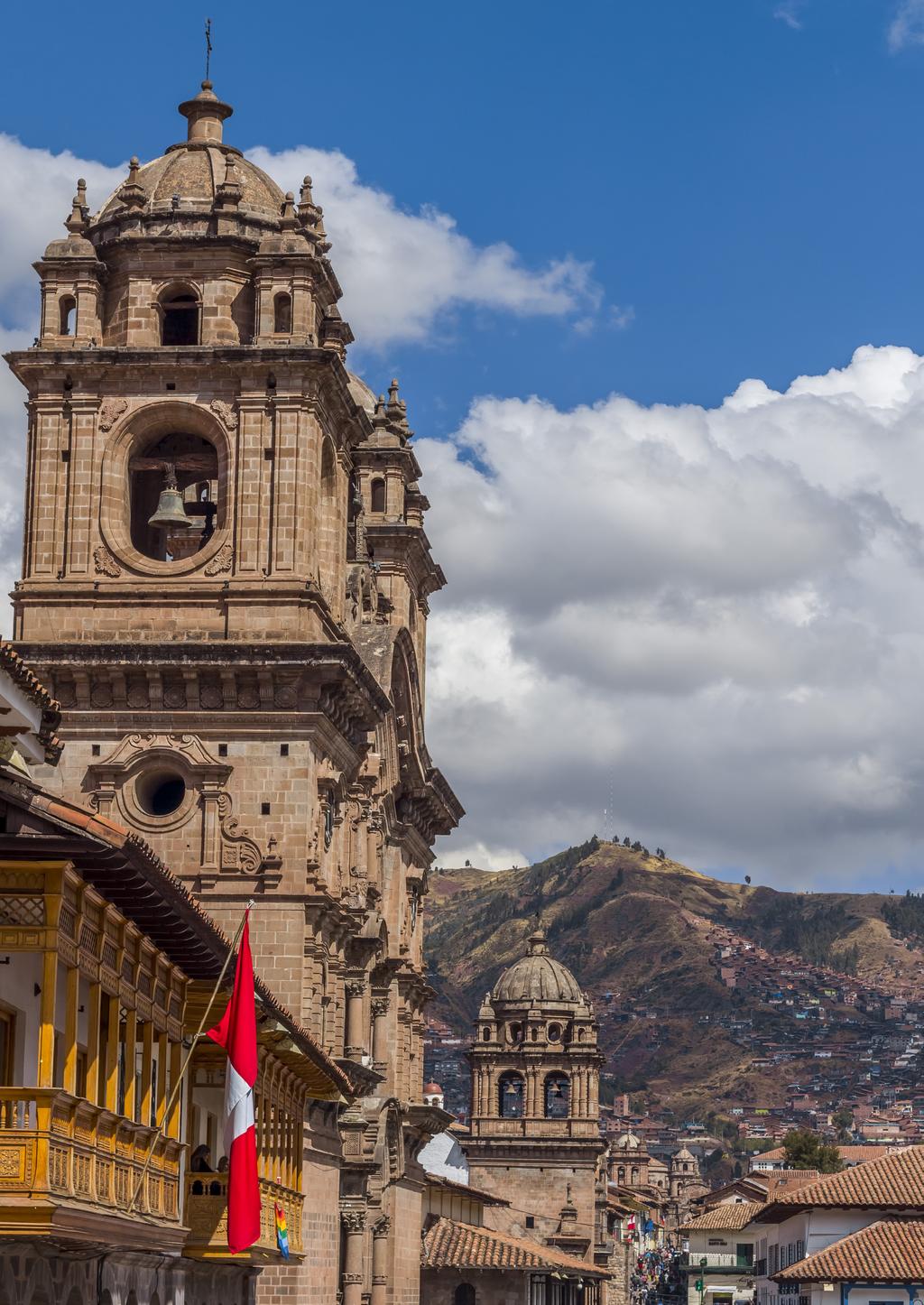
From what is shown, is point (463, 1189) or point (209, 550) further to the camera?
point (463, 1189)

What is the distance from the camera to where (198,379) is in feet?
178

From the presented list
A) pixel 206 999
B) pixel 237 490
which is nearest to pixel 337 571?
pixel 237 490

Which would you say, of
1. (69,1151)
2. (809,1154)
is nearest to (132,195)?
(69,1151)

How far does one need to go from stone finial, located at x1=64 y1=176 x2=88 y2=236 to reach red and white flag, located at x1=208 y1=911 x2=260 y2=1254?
26.7 meters

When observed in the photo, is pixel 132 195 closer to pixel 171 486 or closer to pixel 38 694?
pixel 171 486

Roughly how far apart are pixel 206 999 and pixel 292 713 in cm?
1688

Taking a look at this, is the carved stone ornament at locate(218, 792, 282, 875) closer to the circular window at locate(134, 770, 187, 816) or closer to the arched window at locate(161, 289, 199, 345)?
the circular window at locate(134, 770, 187, 816)

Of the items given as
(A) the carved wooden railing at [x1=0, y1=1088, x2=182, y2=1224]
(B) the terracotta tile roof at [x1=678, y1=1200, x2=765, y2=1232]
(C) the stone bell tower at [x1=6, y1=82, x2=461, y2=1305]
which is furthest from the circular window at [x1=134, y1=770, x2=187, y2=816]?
(B) the terracotta tile roof at [x1=678, y1=1200, x2=765, y2=1232]

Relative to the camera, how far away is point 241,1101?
32.6m

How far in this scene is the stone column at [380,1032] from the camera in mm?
67812

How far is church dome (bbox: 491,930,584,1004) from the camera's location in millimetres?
123375

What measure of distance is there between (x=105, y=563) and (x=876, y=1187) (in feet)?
129

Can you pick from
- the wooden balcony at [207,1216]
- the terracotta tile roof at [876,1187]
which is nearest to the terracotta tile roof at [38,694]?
the wooden balcony at [207,1216]

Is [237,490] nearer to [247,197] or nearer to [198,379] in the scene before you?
[198,379]
